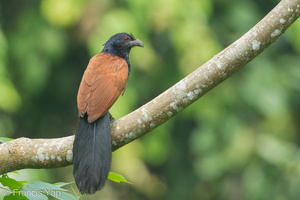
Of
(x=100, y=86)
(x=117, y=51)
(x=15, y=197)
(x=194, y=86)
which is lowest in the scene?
(x=15, y=197)

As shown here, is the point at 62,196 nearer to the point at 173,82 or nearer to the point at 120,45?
the point at 120,45

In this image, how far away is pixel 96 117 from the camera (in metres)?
3.41

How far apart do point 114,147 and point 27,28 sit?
14.6 ft

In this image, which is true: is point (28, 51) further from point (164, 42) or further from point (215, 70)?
point (215, 70)

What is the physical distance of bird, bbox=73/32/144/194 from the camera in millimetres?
2996

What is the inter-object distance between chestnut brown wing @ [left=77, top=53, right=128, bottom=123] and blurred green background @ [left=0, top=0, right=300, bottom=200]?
2.22 m

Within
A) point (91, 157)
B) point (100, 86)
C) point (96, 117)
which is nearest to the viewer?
point (91, 157)

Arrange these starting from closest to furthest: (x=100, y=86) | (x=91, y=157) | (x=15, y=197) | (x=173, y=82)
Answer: (x=15, y=197) → (x=91, y=157) → (x=100, y=86) → (x=173, y=82)

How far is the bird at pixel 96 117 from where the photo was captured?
2996 mm

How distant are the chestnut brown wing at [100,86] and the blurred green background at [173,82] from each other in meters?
2.22

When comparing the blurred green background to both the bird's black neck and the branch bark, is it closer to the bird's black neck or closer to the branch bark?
the bird's black neck

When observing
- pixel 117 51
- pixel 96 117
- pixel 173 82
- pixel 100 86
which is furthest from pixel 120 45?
pixel 173 82

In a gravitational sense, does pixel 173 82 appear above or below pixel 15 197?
above

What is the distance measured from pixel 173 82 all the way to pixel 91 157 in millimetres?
4616
